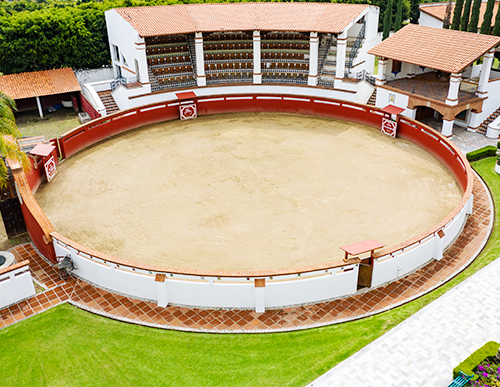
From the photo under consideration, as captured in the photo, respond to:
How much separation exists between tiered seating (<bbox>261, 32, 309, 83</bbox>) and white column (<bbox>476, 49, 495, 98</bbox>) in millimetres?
13125

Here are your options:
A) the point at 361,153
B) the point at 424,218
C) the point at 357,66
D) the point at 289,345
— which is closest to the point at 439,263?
the point at 424,218

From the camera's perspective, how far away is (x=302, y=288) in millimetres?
18078

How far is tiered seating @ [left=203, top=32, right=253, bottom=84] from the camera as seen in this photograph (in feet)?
132

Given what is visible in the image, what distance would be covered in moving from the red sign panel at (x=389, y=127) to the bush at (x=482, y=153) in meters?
5.11

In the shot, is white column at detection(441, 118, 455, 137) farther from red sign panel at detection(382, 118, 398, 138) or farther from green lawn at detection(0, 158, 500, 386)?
green lawn at detection(0, 158, 500, 386)

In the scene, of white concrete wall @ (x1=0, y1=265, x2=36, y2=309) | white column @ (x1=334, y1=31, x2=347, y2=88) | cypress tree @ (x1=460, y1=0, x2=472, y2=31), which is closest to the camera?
white concrete wall @ (x1=0, y1=265, x2=36, y2=309)

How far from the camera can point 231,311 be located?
18250 millimetres

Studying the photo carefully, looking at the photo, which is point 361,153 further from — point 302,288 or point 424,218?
point 302,288

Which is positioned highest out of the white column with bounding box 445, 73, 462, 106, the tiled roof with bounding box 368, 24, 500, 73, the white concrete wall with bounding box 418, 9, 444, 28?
the tiled roof with bounding box 368, 24, 500, 73

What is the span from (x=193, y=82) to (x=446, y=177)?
67.9 ft

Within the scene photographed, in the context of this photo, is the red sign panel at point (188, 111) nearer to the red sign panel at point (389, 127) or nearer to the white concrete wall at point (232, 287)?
the red sign panel at point (389, 127)

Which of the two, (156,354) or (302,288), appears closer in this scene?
(156,354)

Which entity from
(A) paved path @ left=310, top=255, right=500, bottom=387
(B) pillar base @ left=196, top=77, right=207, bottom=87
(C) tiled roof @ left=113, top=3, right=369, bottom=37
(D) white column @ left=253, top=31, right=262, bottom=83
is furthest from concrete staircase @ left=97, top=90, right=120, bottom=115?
(A) paved path @ left=310, top=255, right=500, bottom=387

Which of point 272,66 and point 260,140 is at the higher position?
point 272,66
